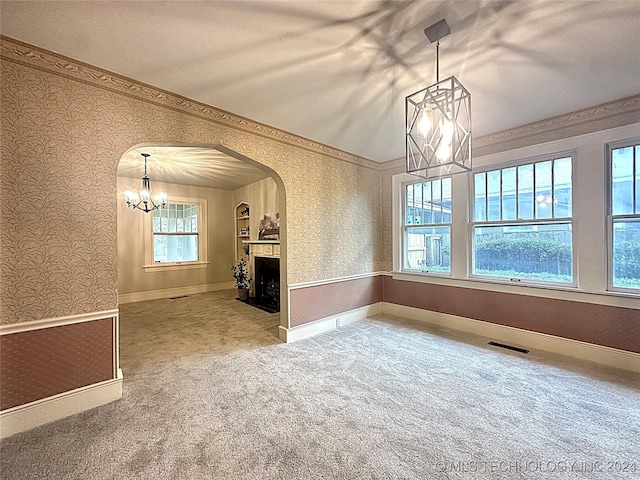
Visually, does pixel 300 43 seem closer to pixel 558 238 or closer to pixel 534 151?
pixel 534 151

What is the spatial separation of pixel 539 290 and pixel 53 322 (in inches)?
191

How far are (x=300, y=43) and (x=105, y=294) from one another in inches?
98.7

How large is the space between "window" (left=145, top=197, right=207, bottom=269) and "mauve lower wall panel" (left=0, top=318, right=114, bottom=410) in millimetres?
4277

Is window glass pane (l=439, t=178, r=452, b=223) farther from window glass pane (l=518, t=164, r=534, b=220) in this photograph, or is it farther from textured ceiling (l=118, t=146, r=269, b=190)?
textured ceiling (l=118, t=146, r=269, b=190)

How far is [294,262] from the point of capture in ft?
11.6

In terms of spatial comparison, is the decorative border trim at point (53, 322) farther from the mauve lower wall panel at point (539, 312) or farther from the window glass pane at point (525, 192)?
the window glass pane at point (525, 192)

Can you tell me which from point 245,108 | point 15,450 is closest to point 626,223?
point 245,108

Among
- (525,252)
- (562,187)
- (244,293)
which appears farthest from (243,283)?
(562,187)

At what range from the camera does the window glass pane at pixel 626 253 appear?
106 inches

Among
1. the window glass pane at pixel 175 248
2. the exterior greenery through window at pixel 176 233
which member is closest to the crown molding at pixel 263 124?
the exterior greenery through window at pixel 176 233

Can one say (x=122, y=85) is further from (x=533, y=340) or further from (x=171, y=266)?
(x=533, y=340)

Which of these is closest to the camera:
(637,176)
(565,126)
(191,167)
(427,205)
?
(637,176)

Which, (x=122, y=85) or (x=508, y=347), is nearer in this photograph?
(x=122, y=85)

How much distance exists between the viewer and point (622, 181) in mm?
2760
